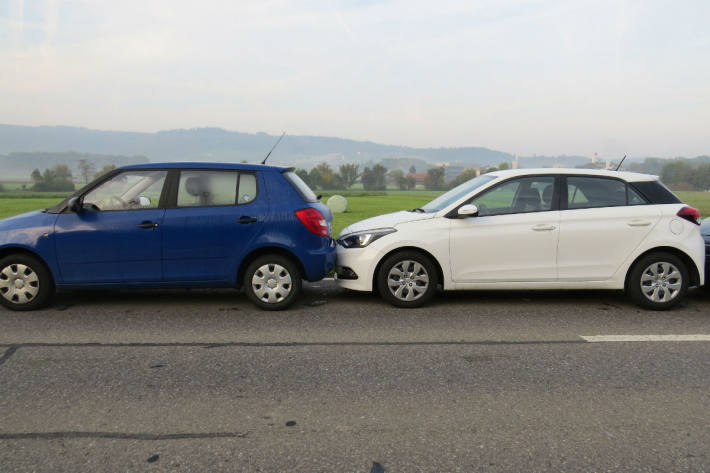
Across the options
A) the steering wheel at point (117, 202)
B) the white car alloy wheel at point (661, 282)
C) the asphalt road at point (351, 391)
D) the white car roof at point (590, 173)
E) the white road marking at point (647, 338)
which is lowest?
the white road marking at point (647, 338)

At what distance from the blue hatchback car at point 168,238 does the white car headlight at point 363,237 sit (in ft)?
1.48

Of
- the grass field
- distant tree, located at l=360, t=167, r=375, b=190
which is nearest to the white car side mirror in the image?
the grass field

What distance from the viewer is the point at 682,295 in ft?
20.9

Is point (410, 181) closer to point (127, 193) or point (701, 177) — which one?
point (701, 177)

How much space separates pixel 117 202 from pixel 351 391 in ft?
12.6

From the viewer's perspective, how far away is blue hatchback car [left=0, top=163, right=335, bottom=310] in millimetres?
6117

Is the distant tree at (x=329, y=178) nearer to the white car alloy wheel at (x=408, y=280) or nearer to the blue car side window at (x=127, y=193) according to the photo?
the blue car side window at (x=127, y=193)

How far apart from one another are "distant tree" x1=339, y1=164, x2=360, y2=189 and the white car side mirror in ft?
215

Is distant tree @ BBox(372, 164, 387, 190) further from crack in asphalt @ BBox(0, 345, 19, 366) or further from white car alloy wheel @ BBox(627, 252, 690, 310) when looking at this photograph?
crack in asphalt @ BBox(0, 345, 19, 366)

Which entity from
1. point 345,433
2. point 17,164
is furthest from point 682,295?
point 17,164

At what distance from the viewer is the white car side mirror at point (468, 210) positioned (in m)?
6.33

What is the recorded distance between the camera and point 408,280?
6.39 meters

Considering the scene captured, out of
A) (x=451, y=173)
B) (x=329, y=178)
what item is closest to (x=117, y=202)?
(x=451, y=173)

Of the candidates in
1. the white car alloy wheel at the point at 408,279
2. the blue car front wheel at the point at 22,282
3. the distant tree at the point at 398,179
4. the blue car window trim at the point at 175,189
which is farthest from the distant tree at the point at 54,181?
the white car alloy wheel at the point at 408,279
